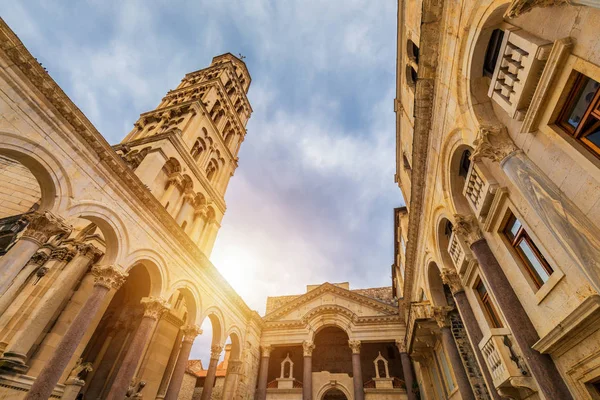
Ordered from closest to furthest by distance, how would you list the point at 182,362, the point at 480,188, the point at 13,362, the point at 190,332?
the point at 480,188 → the point at 13,362 → the point at 182,362 → the point at 190,332

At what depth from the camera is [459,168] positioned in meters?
8.56

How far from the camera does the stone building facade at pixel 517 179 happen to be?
14.1ft

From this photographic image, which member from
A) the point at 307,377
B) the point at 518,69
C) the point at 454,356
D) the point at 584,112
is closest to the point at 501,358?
the point at 454,356

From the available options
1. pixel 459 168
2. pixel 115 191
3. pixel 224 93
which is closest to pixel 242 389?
pixel 115 191

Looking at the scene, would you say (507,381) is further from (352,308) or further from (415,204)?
(352,308)

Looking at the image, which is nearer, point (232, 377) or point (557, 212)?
point (557, 212)

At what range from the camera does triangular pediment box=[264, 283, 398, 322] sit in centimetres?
2233

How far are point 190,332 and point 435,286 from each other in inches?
459

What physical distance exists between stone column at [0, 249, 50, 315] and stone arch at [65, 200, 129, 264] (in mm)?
2724

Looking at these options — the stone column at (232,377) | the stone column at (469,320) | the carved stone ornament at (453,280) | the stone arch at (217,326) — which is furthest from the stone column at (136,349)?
the stone column at (469,320)

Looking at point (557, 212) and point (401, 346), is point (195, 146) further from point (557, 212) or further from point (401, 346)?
point (557, 212)

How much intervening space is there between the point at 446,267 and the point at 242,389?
50.5 ft

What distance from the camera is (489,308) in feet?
26.3

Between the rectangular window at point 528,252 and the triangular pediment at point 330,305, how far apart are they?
17.3 metres
